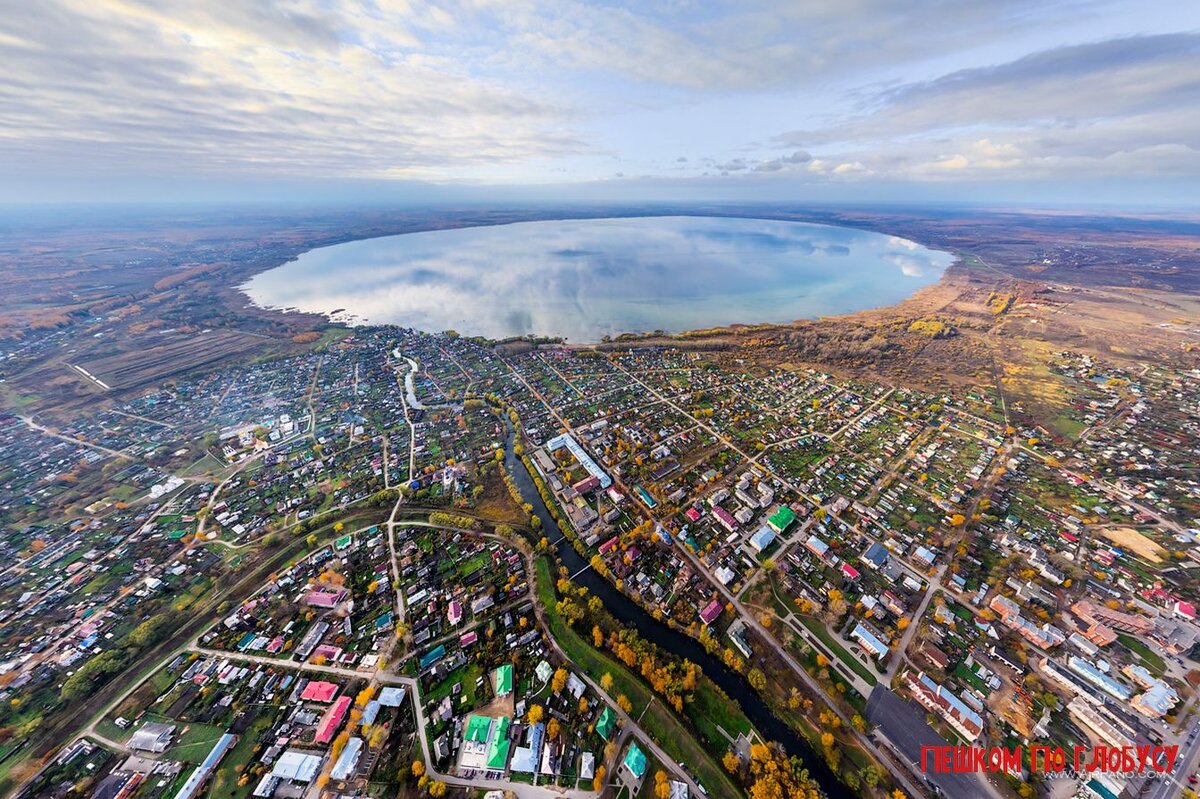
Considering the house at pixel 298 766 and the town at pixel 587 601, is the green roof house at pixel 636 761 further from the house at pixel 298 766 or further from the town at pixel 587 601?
the house at pixel 298 766

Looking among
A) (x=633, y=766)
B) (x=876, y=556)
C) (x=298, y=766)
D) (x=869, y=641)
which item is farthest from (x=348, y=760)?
(x=876, y=556)

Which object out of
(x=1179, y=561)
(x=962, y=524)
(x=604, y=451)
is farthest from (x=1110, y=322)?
(x=604, y=451)

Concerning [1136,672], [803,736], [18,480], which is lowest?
[803,736]

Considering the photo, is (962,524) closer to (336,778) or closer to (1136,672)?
(1136,672)

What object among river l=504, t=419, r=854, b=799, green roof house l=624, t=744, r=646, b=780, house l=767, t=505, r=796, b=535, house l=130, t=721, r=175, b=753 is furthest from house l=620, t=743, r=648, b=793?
house l=130, t=721, r=175, b=753

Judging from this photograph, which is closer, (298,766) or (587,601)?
(298,766)

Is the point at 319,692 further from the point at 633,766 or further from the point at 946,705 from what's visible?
the point at 946,705

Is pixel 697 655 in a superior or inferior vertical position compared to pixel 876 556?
inferior
